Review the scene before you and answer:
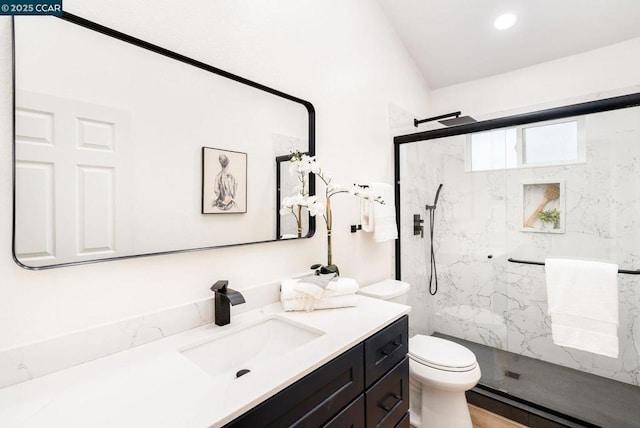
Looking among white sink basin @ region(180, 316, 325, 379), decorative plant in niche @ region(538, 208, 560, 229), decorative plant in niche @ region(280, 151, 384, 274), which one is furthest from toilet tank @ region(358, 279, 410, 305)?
decorative plant in niche @ region(538, 208, 560, 229)

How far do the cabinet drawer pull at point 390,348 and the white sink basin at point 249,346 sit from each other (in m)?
0.29

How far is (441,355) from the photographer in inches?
69.9

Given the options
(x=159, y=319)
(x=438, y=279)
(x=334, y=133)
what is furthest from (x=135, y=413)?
(x=438, y=279)

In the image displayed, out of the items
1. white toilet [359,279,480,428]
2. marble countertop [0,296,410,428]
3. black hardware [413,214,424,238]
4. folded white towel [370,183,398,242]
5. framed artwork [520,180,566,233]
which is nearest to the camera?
marble countertop [0,296,410,428]

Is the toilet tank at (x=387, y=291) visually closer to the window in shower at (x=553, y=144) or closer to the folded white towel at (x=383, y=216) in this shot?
the folded white towel at (x=383, y=216)

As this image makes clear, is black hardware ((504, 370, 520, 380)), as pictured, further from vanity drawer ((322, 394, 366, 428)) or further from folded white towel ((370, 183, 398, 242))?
vanity drawer ((322, 394, 366, 428))

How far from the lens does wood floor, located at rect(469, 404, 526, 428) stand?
1885 millimetres

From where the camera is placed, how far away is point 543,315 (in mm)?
2227

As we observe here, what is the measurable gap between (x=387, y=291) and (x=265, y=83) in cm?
138

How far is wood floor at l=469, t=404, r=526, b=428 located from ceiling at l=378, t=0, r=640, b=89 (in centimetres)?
258

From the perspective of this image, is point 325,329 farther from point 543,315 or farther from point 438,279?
point 543,315

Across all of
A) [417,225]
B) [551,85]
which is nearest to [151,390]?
[417,225]

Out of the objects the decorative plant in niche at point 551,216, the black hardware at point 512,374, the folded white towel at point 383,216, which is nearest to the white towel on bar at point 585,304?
the decorative plant in niche at point 551,216

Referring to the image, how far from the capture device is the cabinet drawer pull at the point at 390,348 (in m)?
1.24
